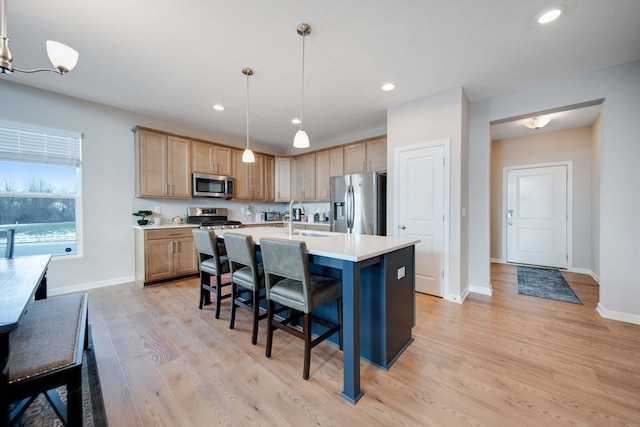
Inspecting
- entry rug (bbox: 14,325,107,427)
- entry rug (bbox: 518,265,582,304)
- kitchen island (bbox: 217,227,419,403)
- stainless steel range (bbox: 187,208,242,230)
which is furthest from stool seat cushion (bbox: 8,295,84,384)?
entry rug (bbox: 518,265,582,304)

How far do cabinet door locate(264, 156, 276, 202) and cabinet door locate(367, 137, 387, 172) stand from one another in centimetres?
229

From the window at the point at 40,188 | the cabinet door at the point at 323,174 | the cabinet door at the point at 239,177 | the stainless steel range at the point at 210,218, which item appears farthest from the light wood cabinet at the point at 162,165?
the cabinet door at the point at 323,174

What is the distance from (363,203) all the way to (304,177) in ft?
6.52

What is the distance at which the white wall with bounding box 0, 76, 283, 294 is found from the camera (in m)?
3.16

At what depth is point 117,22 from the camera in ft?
6.43

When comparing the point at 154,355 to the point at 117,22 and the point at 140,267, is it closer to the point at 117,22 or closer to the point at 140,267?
the point at 140,267

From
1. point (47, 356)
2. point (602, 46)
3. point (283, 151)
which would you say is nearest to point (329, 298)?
point (47, 356)

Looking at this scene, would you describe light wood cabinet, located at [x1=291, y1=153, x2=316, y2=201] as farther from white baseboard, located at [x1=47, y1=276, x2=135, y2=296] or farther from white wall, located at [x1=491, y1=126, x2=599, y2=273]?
white wall, located at [x1=491, y1=126, x2=599, y2=273]

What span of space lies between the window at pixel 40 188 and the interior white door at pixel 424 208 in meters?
4.52

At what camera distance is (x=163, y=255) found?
12.3ft

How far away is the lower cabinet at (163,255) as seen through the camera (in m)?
3.60

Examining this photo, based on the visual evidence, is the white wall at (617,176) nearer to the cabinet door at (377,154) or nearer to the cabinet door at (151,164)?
the cabinet door at (377,154)

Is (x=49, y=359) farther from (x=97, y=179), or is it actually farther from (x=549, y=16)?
(x=549, y=16)

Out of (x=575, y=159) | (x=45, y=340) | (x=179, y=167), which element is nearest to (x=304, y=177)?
(x=179, y=167)
